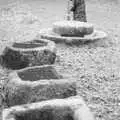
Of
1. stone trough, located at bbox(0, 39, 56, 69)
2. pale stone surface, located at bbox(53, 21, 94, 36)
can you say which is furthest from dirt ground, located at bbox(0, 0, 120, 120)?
pale stone surface, located at bbox(53, 21, 94, 36)

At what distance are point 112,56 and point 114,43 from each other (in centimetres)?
119

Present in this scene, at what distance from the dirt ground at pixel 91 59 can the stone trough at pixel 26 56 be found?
0.22 meters

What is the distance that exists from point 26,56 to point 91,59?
1.67 meters

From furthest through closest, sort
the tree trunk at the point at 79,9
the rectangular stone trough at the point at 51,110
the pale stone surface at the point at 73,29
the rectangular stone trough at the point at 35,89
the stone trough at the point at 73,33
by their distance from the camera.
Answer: the tree trunk at the point at 79,9 → the pale stone surface at the point at 73,29 → the stone trough at the point at 73,33 → the rectangular stone trough at the point at 35,89 → the rectangular stone trough at the point at 51,110

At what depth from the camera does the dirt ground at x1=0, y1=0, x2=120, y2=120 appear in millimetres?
4023

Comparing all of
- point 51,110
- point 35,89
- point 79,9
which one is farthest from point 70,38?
point 51,110

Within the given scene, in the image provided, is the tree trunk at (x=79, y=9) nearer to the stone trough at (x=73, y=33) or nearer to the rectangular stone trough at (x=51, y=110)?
the stone trough at (x=73, y=33)

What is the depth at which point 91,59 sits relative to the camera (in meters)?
5.88

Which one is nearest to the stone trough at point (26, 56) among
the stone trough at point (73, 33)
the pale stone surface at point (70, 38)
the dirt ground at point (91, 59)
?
the dirt ground at point (91, 59)

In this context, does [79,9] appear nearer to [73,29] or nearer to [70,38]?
[73,29]

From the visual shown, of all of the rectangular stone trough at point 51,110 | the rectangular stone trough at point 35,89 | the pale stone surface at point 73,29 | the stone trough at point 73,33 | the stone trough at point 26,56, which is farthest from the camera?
the pale stone surface at point 73,29

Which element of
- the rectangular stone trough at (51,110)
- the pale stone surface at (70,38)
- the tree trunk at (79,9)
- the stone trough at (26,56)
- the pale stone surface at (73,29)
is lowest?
the rectangular stone trough at (51,110)

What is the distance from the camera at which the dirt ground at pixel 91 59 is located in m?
4.02

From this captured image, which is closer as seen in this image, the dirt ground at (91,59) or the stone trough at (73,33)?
the dirt ground at (91,59)
